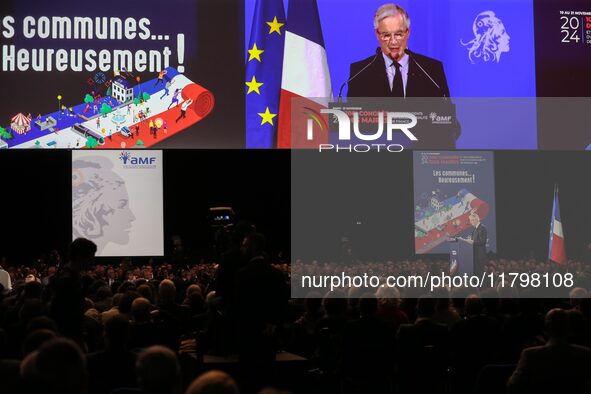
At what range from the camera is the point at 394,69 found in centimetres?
1044

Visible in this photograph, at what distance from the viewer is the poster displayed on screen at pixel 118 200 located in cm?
1059

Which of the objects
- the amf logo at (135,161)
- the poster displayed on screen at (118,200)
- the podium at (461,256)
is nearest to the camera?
the poster displayed on screen at (118,200)

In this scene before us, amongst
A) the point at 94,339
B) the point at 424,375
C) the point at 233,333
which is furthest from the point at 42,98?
the point at 424,375

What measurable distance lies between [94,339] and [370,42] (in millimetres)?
5661

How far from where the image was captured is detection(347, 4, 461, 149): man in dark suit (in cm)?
1038

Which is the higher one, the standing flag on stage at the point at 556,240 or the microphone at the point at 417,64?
the microphone at the point at 417,64

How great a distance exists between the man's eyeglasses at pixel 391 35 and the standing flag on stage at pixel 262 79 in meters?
1.25

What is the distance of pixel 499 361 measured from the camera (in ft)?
19.0

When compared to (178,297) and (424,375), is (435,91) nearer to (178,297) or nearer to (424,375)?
(178,297)

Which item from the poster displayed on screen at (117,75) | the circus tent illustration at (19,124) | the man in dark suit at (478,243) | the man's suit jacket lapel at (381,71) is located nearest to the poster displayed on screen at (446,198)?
the man in dark suit at (478,243)

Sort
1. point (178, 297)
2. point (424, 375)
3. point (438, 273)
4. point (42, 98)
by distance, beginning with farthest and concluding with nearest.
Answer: point (438, 273), point (42, 98), point (178, 297), point (424, 375)

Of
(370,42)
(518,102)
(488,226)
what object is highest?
(370,42)

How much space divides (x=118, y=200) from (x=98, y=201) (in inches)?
9.7

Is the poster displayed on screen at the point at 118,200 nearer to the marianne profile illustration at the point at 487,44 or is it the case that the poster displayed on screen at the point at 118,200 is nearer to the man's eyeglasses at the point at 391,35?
the man's eyeglasses at the point at 391,35
